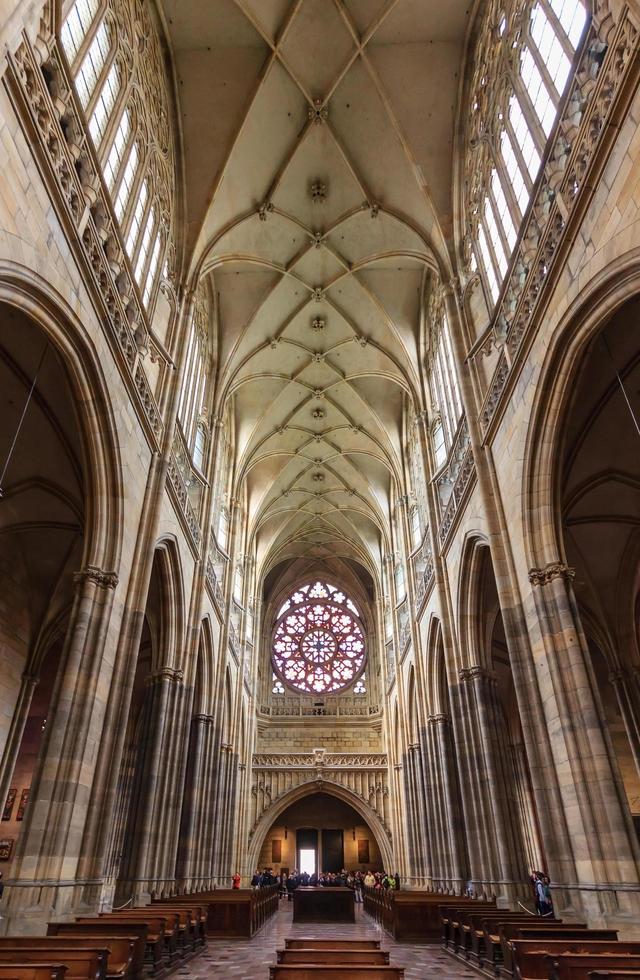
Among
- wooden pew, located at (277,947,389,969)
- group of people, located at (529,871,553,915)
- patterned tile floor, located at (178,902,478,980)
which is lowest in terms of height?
patterned tile floor, located at (178,902,478,980)

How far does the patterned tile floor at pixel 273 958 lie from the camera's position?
816 cm

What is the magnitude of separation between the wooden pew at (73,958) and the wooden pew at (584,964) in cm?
379

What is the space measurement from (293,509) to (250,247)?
15426 millimetres

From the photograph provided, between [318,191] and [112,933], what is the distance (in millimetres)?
18234

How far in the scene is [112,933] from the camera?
23.2 feet

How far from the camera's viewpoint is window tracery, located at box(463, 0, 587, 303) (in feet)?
34.9

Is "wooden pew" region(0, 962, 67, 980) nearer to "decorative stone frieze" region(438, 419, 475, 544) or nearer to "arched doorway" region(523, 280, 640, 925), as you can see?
"arched doorway" region(523, 280, 640, 925)

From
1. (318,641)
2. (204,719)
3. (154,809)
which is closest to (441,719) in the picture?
(204,719)

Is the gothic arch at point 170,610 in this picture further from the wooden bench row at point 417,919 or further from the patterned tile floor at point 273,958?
the wooden bench row at point 417,919

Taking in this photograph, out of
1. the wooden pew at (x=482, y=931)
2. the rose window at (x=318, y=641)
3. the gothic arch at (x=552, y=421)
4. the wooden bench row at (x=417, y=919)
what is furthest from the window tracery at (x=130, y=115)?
the rose window at (x=318, y=641)

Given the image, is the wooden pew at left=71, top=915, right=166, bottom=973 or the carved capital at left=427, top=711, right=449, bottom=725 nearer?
the wooden pew at left=71, top=915, right=166, bottom=973

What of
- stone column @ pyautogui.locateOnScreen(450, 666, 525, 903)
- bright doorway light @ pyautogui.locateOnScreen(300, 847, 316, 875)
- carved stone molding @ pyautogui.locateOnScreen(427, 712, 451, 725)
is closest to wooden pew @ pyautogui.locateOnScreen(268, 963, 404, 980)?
stone column @ pyautogui.locateOnScreen(450, 666, 525, 903)

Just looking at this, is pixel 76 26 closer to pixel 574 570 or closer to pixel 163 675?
pixel 574 570

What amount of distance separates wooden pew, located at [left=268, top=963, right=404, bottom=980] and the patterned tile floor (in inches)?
2.7
